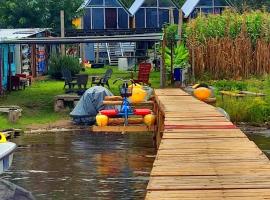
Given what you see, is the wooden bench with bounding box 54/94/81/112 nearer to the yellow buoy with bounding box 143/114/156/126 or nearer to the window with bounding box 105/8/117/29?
the yellow buoy with bounding box 143/114/156/126

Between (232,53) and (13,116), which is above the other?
(232,53)

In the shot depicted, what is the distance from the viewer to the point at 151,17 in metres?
55.5

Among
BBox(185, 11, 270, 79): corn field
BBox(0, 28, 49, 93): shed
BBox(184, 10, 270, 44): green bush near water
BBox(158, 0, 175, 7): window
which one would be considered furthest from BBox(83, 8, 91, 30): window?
BBox(185, 11, 270, 79): corn field

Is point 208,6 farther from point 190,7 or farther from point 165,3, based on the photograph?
point 165,3

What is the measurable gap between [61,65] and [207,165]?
2713cm

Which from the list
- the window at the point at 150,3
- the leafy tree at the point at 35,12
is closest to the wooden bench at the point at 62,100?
the leafy tree at the point at 35,12

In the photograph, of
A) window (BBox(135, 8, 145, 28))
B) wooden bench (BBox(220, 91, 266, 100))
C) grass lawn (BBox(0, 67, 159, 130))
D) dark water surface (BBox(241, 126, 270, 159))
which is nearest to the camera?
dark water surface (BBox(241, 126, 270, 159))

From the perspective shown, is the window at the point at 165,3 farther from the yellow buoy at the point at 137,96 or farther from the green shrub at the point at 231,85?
the yellow buoy at the point at 137,96

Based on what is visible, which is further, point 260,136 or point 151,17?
point 151,17

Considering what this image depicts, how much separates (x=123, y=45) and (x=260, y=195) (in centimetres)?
4501

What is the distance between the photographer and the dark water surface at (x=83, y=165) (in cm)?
1295

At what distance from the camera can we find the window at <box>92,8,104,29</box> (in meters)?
53.7

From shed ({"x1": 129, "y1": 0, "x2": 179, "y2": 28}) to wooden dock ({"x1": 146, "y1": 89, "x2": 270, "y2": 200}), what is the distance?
1627 inches

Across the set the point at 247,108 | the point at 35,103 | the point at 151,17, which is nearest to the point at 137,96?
the point at 247,108
